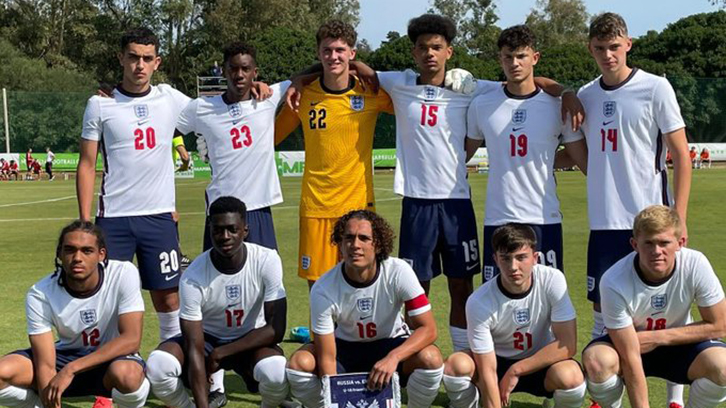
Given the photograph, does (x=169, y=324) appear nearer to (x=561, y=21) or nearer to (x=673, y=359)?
(x=673, y=359)

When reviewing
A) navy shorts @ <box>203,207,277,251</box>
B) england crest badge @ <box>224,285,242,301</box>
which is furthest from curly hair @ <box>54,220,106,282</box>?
navy shorts @ <box>203,207,277,251</box>

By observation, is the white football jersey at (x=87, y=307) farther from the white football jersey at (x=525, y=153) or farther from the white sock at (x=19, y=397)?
the white football jersey at (x=525, y=153)

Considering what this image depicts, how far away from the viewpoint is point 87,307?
4574 millimetres

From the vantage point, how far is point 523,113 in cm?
520

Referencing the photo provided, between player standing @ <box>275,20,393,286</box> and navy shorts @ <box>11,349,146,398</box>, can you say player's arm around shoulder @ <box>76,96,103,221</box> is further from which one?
player standing @ <box>275,20,393,286</box>

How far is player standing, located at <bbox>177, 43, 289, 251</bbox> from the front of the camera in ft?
18.2

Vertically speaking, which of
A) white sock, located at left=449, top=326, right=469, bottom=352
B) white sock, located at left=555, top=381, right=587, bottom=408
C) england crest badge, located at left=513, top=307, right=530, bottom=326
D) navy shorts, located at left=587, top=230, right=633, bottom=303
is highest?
navy shorts, located at left=587, top=230, right=633, bottom=303

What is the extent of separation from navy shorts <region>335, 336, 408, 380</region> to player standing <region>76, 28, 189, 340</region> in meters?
1.49

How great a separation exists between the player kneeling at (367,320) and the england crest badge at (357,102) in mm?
1207

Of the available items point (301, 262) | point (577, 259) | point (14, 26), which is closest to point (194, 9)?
point (14, 26)

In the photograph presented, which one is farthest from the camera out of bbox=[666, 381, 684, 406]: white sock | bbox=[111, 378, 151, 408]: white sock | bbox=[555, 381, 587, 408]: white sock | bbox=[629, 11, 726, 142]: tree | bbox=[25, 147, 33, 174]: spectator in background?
bbox=[629, 11, 726, 142]: tree

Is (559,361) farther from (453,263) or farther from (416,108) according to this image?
(416,108)

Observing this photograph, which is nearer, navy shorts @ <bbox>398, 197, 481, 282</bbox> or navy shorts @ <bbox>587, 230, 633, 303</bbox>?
navy shorts @ <bbox>587, 230, 633, 303</bbox>

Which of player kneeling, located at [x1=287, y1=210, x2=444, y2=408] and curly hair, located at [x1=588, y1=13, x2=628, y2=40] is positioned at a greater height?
curly hair, located at [x1=588, y1=13, x2=628, y2=40]
